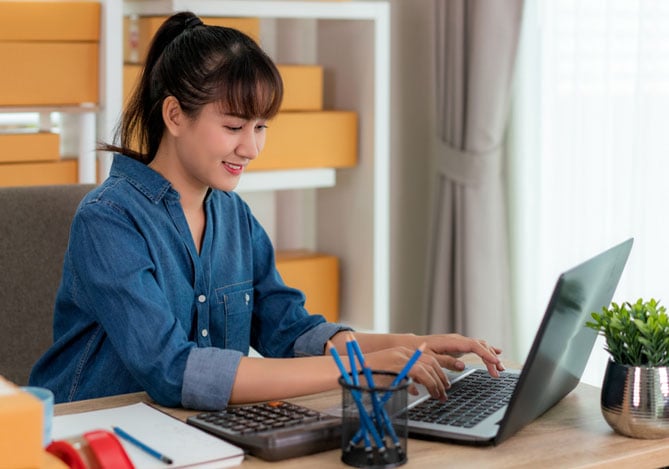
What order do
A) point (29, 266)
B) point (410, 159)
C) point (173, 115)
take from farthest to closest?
point (410, 159) → point (29, 266) → point (173, 115)

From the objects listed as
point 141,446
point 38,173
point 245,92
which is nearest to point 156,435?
point 141,446

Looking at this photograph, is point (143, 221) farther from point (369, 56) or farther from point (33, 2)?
point (369, 56)

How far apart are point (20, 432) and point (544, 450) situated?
1.92 ft

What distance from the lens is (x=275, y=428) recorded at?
1.23 metres

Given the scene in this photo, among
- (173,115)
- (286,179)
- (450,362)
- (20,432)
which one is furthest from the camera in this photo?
(286,179)

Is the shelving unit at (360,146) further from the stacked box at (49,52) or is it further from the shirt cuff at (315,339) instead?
the shirt cuff at (315,339)

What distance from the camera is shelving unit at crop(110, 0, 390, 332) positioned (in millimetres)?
2801

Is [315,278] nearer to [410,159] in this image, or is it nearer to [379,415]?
[410,159]

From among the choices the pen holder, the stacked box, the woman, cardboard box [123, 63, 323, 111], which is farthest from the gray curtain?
the pen holder

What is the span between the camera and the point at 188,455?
3.79ft

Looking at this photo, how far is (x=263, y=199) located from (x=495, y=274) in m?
0.70

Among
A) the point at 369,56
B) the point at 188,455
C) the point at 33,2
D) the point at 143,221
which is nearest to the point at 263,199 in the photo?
the point at 369,56

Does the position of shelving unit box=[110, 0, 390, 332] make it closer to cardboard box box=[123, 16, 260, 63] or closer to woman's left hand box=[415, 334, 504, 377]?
cardboard box box=[123, 16, 260, 63]

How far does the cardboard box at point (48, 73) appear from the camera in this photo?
2334mm
